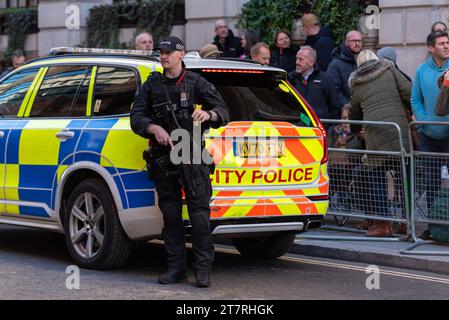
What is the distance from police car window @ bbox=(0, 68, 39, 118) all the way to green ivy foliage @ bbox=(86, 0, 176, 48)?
8.98 metres

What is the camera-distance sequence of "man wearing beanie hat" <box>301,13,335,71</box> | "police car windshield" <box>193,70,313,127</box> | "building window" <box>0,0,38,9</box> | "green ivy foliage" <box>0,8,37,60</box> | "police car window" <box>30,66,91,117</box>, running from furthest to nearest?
"building window" <box>0,0,38,9</box> → "green ivy foliage" <box>0,8,37,60</box> → "man wearing beanie hat" <box>301,13,335,71</box> → "police car window" <box>30,66,91,117</box> → "police car windshield" <box>193,70,313,127</box>

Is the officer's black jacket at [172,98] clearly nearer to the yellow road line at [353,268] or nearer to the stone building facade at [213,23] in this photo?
the yellow road line at [353,268]

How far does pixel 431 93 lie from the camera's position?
10.3 metres

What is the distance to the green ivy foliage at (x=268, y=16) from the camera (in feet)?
54.3

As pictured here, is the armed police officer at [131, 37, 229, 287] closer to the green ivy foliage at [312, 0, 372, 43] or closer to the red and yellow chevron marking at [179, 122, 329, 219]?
the red and yellow chevron marking at [179, 122, 329, 219]

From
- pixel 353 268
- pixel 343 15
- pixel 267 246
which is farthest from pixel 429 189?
pixel 343 15

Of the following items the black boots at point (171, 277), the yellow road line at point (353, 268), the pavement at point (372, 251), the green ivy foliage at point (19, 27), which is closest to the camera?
the black boots at point (171, 277)

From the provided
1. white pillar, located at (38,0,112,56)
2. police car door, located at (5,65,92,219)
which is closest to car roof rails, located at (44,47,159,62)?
police car door, located at (5,65,92,219)

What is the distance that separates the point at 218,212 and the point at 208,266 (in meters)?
0.42

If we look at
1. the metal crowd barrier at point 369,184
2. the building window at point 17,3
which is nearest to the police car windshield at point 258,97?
the metal crowd barrier at point 369,184

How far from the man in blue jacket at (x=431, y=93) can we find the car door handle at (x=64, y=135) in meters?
3.45

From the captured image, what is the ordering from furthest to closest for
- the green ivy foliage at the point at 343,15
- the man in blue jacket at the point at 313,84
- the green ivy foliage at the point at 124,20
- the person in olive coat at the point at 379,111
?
the green ivy foliage at the point at 124,20
the green ivy foliage at the point at 343,15
the man in blue jacket at the point at 313,84
the person in olive coat at the point at 379,111

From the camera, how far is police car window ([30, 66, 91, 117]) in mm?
9117

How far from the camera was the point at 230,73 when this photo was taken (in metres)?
8.74
